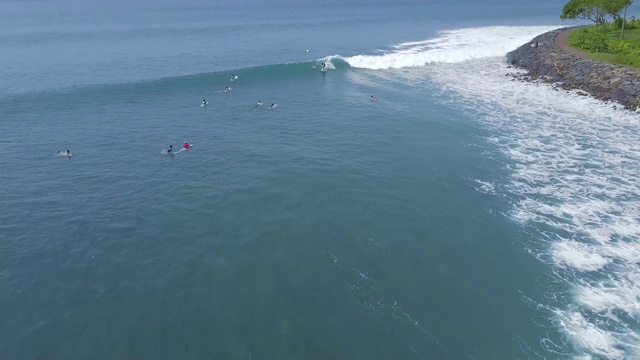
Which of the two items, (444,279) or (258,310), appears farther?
(444,279)

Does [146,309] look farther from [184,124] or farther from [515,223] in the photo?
[184,124]

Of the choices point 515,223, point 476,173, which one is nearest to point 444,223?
point 515,223

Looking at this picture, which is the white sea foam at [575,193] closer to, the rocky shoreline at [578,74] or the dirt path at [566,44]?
the rocky shoreline at [578,74]

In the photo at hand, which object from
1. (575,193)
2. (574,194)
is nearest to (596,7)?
(575,193)

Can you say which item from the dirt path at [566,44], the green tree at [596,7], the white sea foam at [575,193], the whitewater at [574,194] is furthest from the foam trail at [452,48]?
the white sea foam at [575,193]

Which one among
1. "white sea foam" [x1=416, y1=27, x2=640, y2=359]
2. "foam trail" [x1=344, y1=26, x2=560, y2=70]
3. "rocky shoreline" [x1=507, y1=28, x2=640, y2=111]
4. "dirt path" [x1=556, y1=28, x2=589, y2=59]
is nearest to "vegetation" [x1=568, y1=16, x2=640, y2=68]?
"dirt path" [x1=556, y1=28, x2=589, y2=59]

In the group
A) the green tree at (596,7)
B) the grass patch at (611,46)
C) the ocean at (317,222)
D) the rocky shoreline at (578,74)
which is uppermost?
the green tree at (596,7)

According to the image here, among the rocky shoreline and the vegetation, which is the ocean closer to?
the rocky shoreline
